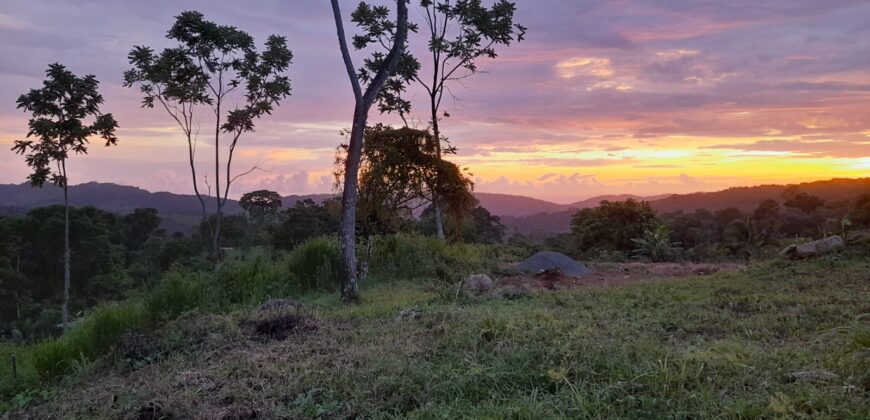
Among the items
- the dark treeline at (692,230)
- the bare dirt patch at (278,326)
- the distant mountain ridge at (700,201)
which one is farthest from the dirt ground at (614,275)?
the distant mountain ridge at (700,201)

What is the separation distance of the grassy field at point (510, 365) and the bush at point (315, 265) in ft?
11.0

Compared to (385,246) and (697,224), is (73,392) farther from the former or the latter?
(697,224)

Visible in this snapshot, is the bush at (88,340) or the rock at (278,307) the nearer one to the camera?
the bush at (88,340)

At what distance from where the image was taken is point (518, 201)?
61.0m

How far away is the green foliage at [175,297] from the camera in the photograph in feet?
25.5

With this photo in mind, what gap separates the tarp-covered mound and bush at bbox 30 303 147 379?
23.8 feet

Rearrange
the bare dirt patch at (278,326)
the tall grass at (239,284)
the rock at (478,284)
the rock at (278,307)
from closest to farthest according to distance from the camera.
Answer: the bare dirt patch at (278,326)
the rock at (278,307)
the tall grass at (239,284)
the rock at (478,284)

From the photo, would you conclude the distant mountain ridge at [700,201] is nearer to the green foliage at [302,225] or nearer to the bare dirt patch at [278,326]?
the green foliage at [302,225]

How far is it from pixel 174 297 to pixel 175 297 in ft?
0.04

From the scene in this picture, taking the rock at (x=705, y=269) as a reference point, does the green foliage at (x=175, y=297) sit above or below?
above

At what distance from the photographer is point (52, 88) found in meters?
15.1

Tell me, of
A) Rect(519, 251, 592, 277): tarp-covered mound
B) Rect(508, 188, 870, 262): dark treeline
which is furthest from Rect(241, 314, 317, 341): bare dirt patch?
Rect(508, 188, 870, 262): dark treeline

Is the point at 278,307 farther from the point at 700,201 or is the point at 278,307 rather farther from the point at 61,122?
the point at 700,201


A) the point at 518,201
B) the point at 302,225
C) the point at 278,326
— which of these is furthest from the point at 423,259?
the point at 518,201
